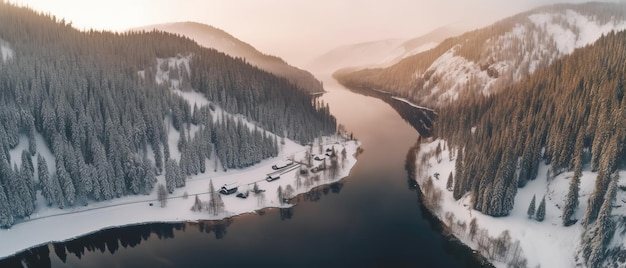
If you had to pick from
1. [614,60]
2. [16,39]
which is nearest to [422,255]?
[614,60]

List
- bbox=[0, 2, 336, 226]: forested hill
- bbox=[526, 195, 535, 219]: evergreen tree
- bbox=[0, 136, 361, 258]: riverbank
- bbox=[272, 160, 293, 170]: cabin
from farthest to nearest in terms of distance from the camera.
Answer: bbox=[272, 160, 293, 170]: cabin
bbox=[0, 2, 336, 226]: forested hill
bbox=[0, 136, 361, 258]: riverbank
bbox=[526, 195, 535, 219]: evergreen tree

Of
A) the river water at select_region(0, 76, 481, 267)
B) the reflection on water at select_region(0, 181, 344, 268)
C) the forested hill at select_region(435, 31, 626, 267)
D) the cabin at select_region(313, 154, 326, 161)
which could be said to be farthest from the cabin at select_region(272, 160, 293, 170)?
the forested hill at select_region(435, 31, 626, 267)

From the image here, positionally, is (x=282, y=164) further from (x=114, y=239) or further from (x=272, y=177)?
(x=114, y=239)

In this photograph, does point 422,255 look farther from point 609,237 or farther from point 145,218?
point 145,218

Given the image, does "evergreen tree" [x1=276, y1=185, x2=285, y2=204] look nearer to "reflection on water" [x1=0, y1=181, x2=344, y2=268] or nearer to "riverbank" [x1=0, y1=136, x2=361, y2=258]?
"riverbank" [x1=0, y1=136, x2=361, y2=258]

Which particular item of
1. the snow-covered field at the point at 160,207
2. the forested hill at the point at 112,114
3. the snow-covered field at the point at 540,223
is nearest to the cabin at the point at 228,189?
the snow-covered field at the point at 160,207

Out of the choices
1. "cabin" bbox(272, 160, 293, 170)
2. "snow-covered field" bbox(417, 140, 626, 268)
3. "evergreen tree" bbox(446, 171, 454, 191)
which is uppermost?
"cabin" bbox(272, 160, 293, 170)
